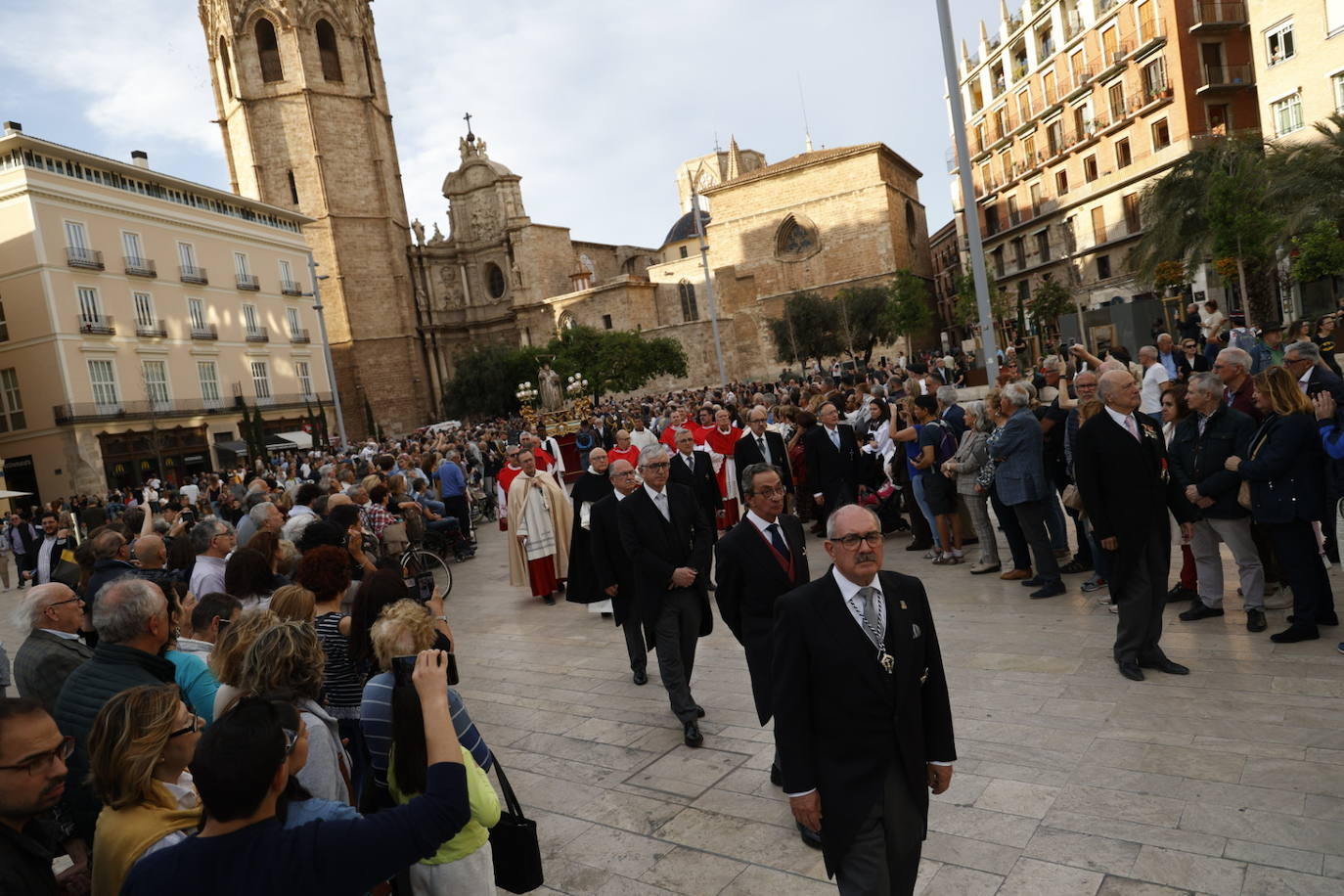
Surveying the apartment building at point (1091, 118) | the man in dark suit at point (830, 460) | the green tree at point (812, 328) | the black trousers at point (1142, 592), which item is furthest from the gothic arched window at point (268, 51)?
the black trousers at point (1142, 592)

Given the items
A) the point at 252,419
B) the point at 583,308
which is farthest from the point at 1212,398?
the point at 583,308

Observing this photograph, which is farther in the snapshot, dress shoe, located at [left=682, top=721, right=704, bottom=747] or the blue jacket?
the blue jacket

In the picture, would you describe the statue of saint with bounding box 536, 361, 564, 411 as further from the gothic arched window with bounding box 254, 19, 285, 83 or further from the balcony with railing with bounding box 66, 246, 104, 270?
the gothic arched window with bounding box 254, 19, 285, 83

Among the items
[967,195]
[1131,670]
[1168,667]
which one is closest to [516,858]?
[1131,670]

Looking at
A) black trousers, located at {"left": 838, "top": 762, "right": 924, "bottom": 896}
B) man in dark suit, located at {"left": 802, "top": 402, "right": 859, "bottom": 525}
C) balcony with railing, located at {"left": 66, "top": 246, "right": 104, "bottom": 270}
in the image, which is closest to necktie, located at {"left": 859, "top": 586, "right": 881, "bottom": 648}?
black trousers, located at {"left": 838, "top": 762, "right": 924, "bottom": 896}

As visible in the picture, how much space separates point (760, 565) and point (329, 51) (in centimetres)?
5621

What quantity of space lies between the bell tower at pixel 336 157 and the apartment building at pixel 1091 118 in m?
34.7

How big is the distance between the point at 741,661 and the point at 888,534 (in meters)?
4.63

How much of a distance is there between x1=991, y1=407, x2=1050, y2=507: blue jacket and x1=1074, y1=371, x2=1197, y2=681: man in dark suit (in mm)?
1744

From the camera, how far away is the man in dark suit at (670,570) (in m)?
5.16

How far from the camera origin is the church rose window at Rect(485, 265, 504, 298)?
6150 centimetres

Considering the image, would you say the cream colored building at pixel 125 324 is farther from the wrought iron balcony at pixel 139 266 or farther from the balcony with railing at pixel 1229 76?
the balcony with railing at pixel 1229 76

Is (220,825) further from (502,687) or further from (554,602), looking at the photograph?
(554,602)

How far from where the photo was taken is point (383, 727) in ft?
9.11
